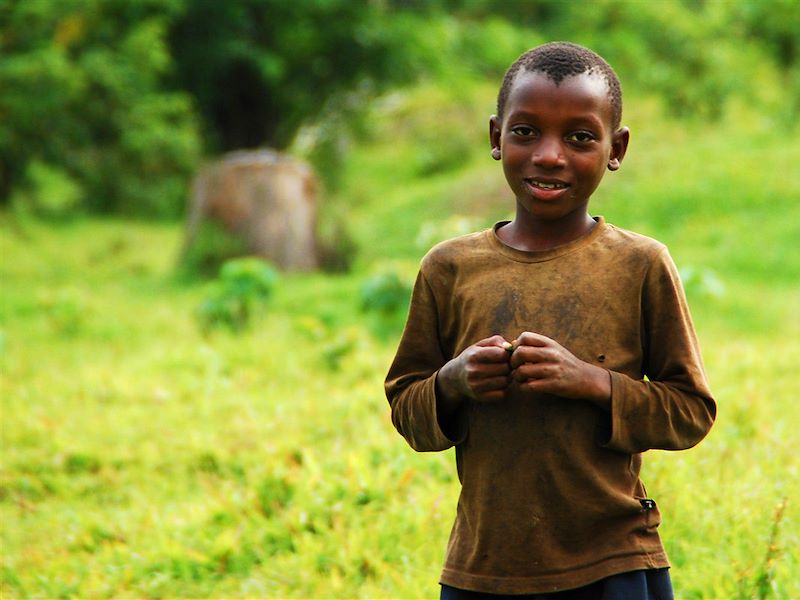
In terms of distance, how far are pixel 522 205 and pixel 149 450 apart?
3.57m

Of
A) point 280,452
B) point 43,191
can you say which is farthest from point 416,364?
point 43,191

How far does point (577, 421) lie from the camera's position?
7.55ft

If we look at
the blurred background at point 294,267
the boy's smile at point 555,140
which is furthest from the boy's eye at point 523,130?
the blurred background at point 294,267

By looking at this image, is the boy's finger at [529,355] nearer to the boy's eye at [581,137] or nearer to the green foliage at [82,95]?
the boy's eye at [581,137]

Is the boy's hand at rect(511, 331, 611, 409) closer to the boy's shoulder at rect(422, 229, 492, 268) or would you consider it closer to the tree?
the boy's shoulder at rect(422, 229, 492, 268)

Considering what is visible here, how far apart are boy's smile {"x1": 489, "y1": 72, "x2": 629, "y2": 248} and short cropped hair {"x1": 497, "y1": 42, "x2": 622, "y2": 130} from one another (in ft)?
0.05

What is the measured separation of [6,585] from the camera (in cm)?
418

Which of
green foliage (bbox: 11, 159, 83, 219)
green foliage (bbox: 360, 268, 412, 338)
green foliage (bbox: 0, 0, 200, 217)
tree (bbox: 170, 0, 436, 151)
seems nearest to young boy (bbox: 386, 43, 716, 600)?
green foliage (bbox: 360, 268, 412, 338)

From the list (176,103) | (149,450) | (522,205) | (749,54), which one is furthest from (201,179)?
(522,205)

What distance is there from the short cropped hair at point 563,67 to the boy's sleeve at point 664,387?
344 mm

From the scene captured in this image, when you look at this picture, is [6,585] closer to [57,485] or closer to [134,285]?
[57,485]

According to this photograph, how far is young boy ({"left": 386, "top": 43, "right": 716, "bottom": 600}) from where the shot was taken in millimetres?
2281

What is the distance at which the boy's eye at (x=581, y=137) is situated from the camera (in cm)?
230

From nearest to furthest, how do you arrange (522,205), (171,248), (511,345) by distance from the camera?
1. (511,345)
2. (522,205)
3. (171,248)
